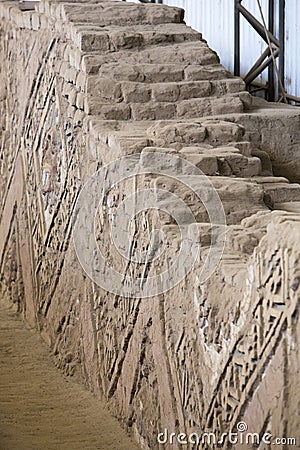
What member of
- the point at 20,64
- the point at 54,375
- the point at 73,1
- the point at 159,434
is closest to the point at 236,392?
the point at 159,434

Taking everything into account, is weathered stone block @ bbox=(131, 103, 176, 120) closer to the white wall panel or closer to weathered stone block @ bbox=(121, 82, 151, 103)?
weathered stone block @ bbox=(121, 82, 151, 103)

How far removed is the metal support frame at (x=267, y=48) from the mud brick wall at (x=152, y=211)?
194 centimetres

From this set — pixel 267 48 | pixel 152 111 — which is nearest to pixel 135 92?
pixel 152 111

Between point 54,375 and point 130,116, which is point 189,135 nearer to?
point 130,116

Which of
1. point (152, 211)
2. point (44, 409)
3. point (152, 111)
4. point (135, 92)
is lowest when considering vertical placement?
point (44, 409)

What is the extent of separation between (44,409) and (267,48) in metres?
4.54

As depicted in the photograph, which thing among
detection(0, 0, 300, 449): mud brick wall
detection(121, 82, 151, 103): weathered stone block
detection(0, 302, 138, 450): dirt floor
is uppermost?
detection(121, 82, 151, 103): weathered stone block

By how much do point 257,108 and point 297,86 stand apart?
7.22ft

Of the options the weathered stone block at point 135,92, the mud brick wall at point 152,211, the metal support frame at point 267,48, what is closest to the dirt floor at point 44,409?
the mud brick wall at point 152,211

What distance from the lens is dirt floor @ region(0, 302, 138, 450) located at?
505 centimetres

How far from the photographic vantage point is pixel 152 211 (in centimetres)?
450

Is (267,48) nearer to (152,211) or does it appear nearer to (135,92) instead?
(135,92)

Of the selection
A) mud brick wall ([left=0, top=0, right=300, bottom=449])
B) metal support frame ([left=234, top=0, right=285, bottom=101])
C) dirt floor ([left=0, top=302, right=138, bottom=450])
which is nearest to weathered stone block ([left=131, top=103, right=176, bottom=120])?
mud brick wall ([left=0, top=0, right=300, bottom=449])

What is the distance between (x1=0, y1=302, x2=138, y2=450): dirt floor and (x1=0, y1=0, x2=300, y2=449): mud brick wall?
0.12 meters
